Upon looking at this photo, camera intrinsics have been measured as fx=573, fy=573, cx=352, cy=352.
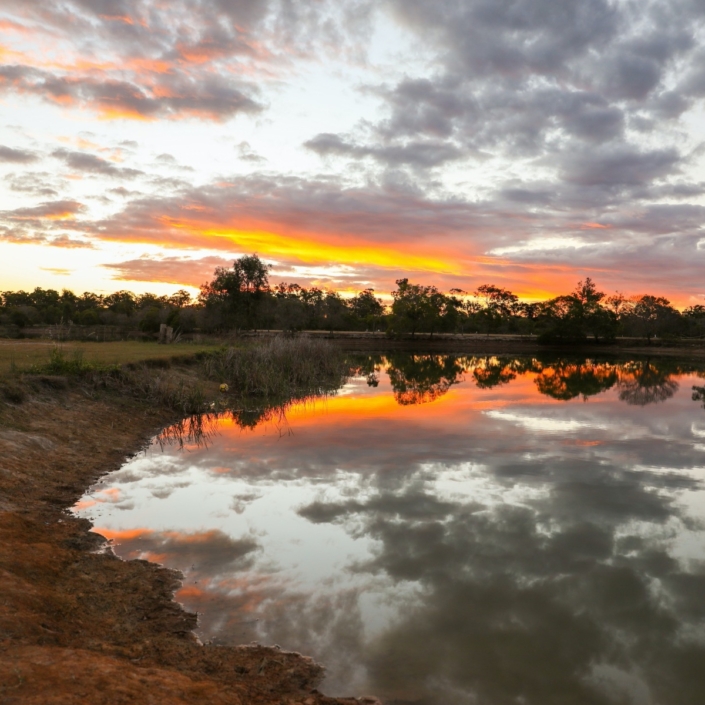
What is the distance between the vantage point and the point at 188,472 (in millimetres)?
12430

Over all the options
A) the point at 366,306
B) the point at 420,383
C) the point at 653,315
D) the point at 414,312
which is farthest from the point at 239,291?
the point at 653,315

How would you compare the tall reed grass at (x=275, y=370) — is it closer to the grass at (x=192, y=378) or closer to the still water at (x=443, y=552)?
the grass at (x=192, y=378)

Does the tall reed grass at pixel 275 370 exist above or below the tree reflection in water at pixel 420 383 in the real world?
above

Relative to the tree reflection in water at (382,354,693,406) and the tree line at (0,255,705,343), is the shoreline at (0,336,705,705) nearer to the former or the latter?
the tree reflection in water at (382,354,693,406)

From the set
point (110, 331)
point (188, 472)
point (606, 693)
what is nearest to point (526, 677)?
point (606, 693)

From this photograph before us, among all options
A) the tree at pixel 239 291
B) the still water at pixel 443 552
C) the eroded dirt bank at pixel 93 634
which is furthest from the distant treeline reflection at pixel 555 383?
the tree at pixel 239 291

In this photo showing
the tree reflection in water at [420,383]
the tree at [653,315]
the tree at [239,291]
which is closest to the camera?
the tree reflection in water at [420,383]

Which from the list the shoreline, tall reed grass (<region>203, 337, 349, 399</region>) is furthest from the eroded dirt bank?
tall reed grass (<region>203, 337, 349, 399</region>)

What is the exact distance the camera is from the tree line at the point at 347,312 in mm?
71250

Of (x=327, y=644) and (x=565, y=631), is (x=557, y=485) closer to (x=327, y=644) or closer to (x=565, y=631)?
(x=565, y=631)

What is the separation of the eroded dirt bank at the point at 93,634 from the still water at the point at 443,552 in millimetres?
364

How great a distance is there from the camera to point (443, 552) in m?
8.27

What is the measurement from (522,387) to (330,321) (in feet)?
238

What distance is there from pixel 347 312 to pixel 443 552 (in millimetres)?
106314
